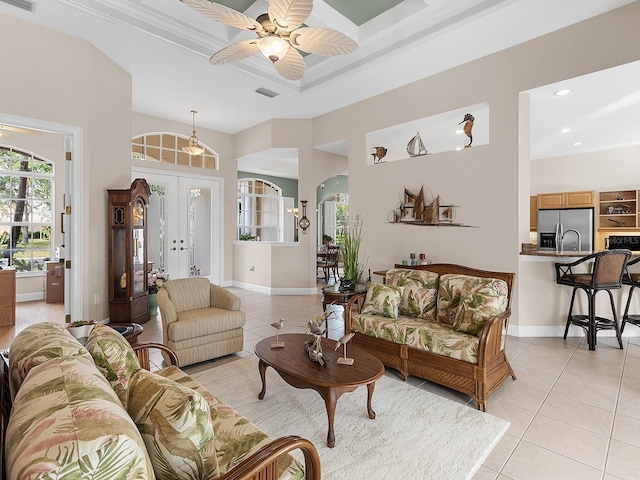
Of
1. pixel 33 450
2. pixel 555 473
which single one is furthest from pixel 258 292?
pixel 33 450

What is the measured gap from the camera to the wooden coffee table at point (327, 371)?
201 centimetres

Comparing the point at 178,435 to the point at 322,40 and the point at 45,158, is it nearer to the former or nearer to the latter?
the point at 322,40

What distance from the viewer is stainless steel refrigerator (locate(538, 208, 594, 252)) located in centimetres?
715

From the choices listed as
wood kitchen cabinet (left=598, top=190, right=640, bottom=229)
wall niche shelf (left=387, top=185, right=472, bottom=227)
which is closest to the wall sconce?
wall niche shelf (left=387, top=185, right=472, bottom=227)

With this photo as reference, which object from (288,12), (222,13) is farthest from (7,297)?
(288,12)

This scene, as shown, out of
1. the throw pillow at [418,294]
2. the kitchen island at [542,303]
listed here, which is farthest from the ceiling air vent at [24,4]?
the kitchen island at [542,303]

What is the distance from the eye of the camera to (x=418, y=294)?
11.0 ft

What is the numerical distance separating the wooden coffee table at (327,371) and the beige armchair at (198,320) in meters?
0.82

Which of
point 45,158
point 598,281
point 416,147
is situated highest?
point 45,158

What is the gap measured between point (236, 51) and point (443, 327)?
10.0ft

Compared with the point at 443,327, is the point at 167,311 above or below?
above

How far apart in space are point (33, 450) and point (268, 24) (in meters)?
2.91

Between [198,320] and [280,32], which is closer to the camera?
[280,32]

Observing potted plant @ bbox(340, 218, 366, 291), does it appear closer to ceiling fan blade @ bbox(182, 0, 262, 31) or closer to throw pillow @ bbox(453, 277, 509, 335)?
throw pillow @ bbox(453, 277, 509, 335)
